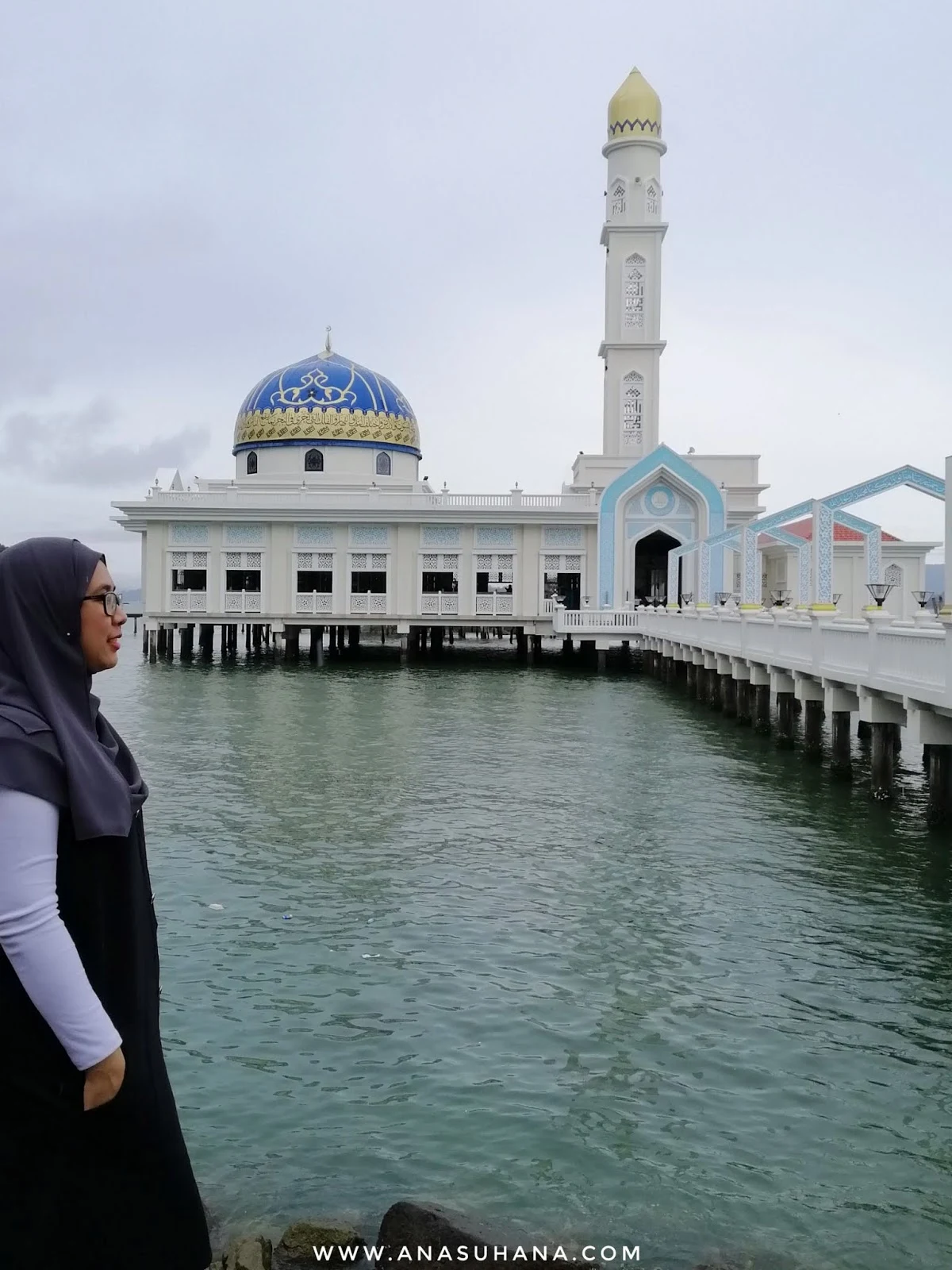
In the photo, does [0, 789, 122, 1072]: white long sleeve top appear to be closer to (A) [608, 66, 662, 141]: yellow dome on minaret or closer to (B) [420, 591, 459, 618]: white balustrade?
(B) [420, 591, 459, 618]: white balustrade

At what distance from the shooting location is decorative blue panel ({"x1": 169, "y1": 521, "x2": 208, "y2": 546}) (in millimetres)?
44031

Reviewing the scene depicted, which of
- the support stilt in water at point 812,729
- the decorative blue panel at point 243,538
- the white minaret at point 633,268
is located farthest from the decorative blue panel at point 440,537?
the support stilt in water at point 812,729

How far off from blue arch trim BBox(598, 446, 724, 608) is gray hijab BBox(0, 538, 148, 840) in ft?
134

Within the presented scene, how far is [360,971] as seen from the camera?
8773 millimetres

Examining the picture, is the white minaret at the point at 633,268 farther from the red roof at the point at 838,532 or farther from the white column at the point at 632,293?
the red roof at the point at 838,532

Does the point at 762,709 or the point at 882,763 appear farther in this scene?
the point at 762,709

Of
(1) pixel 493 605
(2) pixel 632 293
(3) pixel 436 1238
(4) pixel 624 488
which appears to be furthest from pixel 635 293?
(3) pixel 436 1238

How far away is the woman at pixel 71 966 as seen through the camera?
2785mm

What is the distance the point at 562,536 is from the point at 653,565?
7.82 m

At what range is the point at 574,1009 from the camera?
8.11 m

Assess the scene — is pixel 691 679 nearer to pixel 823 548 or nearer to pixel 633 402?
pixel 823 548

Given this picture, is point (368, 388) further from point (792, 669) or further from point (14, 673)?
point (14, 673)

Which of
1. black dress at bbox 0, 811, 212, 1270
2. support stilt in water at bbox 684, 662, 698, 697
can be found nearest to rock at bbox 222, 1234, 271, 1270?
black dress at bbox 0, 811, 212, 1270

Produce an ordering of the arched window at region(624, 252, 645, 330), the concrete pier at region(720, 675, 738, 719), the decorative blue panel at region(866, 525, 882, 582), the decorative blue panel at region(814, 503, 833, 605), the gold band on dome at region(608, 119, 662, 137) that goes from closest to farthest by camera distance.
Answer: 1. the decorative blue panel at region(814, 503, 833, 605)
2. the concrete pier at region(720, 675, 738, 719)
3. the decorative blue panel at region(866, 525, 882, 582)
4. the gold band on dome at region(608, 119, 662, 137)
5. the arched window at region(624, 252, 645, 330)
